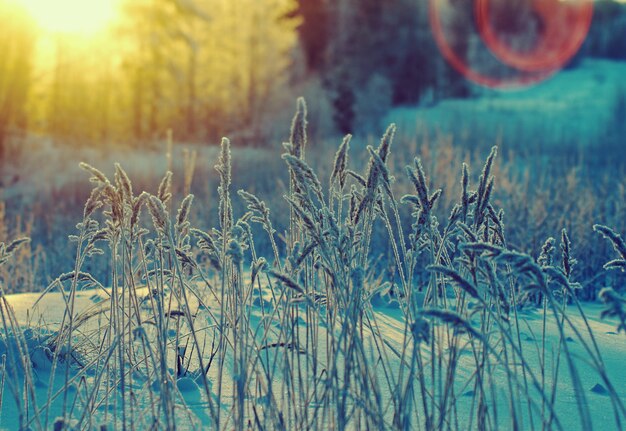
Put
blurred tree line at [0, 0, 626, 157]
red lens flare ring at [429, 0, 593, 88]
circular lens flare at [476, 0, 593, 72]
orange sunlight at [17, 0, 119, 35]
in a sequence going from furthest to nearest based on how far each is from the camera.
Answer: circular lens flare at [476, 0, 593, 72], red lens flare ring at [429, 0, 593, 88], blurred tree line at [0, 0, 626, 157], orange sunlight at [17, 0, 119, 35]

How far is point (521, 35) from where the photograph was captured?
3161 centimetres

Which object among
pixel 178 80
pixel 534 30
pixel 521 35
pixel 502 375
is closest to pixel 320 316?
pixel 502 375

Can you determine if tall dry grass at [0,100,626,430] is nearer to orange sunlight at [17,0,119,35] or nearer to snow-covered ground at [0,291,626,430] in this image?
snow-covered ground at [0,291,626,430]

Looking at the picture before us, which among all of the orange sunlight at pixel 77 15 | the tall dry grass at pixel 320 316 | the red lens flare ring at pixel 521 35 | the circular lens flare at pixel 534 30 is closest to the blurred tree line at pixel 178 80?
the orange sunlight at pixel 77 15

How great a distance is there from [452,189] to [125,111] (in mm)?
16357

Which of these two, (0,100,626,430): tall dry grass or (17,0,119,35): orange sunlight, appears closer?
(0,100,626,430): tall dry grass

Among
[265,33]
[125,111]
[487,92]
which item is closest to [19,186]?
[125,111]

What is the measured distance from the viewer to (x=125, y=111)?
20344 mm

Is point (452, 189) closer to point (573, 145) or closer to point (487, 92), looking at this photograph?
point (573, 145)

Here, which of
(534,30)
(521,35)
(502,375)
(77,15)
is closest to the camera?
(502,375)

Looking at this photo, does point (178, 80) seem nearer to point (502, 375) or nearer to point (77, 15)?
point (77, 15)

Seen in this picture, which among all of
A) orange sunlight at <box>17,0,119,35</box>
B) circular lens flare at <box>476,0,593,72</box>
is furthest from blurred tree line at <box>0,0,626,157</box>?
circular lens flare at <box>476,0,593,72</box>

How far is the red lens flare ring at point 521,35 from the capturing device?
97.2ft

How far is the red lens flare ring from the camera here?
29625 mm
